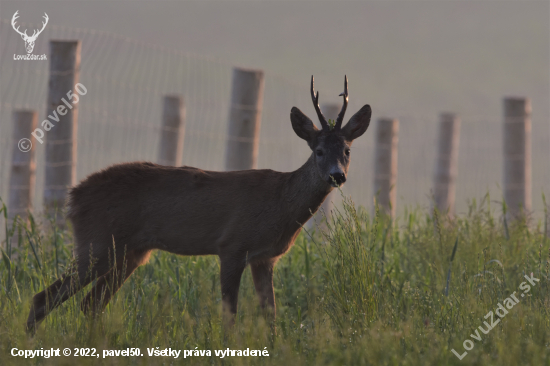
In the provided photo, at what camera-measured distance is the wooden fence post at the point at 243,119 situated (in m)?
8.85

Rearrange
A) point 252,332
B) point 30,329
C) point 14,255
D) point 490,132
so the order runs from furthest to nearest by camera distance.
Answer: point 490,132
point 14,255
point 30,329
point 252,332

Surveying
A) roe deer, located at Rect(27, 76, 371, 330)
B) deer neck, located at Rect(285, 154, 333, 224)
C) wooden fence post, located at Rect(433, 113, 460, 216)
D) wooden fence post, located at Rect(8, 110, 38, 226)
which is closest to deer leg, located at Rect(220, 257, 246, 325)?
roe deer, located at Rect(27, 76, 371, 330)

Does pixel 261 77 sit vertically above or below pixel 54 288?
above

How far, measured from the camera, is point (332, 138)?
5227 millimetres

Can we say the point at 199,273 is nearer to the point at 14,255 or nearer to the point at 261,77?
the point at 14,255

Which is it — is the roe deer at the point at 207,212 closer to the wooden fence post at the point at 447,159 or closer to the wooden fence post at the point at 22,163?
the wooden fence post at the point at 22,163

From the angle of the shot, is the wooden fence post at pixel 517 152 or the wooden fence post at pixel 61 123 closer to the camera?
the wooden fence post at pixel 61 123

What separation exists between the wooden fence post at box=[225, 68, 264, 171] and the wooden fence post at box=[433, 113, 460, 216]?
167 inches

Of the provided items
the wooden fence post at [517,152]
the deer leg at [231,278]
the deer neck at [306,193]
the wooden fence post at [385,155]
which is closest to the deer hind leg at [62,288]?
the deer leg at [231,278]

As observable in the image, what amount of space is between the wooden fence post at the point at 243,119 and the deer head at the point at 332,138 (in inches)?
136

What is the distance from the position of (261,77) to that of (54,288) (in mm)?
4655

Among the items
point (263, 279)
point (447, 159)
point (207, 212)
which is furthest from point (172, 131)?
point (263, 279)

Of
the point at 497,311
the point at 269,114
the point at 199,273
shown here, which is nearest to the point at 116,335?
the point at 199,273

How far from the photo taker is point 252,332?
14.1 ft
